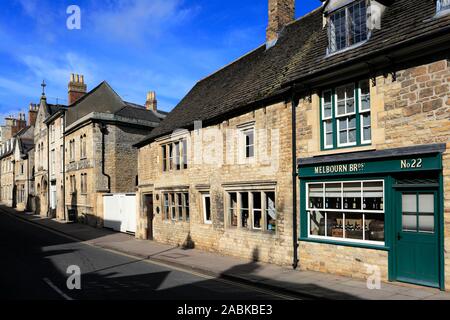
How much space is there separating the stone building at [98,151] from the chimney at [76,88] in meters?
2.93

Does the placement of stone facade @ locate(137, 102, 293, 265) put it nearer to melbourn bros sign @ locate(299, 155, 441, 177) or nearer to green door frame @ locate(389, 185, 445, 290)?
melbourn bros sign @ locate(299, 155, 441, 177)

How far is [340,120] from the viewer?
435 inches

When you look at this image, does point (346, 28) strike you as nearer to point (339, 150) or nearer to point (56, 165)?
point (339, 150)

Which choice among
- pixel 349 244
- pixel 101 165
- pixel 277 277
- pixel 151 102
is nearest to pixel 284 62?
pixel 349 244

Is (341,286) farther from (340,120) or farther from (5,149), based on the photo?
(5,149)

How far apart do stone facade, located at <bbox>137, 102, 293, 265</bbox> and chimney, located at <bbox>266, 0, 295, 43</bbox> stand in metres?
5.12

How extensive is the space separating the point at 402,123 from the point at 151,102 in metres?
30.7

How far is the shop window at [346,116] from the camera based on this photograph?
1043 cm

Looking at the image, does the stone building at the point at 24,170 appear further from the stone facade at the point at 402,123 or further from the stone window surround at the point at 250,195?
the stone facade at the point at 402,123

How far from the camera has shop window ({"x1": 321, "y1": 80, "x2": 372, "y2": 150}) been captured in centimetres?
1043

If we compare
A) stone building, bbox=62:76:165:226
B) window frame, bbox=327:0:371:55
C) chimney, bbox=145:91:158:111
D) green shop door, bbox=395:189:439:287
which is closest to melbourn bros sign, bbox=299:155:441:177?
green shop door, bbox=395:189:439:287

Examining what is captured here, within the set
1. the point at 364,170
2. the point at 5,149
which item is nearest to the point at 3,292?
the point at 364,170

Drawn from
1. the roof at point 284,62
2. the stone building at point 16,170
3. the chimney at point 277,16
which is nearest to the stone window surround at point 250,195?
the roof at point 284,62

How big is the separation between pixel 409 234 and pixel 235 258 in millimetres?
6690
